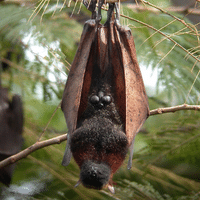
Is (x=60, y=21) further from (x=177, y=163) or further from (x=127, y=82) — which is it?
(x=177, y=163)

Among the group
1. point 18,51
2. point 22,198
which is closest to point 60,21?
point 18,51

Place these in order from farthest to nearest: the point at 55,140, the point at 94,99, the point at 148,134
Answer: the point at 148,134, the point at 55,140, the point at 94,99

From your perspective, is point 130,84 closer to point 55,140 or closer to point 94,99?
point 94,99

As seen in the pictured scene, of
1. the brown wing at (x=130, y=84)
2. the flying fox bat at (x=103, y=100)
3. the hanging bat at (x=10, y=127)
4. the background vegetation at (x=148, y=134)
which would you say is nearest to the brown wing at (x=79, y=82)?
the flying fox bat at (x=103, y=100)

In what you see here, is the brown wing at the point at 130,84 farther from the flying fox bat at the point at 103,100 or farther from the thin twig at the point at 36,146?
the thin twig at the point at 36,146

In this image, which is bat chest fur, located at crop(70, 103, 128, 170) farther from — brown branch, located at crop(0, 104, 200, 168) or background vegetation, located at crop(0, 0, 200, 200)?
background vegetation, located at crop(0, 0, 200, 200)

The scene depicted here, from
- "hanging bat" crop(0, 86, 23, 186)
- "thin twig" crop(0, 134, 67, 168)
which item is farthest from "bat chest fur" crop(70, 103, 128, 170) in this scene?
"hanging bat" crop(0, 86, 23, 186)

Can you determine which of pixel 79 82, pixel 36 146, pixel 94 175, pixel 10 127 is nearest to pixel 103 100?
pixel 79 82
